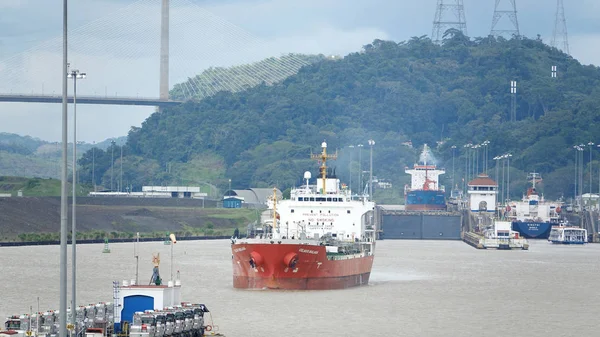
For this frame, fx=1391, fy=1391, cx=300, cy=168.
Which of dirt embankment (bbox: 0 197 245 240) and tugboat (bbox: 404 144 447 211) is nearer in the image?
dirt embankment (bbox: 0 197 245 240)

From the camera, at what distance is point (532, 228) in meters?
138

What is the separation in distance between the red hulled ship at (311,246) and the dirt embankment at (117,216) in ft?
148

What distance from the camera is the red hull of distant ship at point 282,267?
2272 inches

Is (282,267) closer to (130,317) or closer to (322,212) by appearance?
(322,212)

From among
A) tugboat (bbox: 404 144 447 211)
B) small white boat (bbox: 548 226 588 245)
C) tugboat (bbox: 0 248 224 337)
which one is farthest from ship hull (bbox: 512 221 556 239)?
tugboat (bbox: 0 248 224 337)

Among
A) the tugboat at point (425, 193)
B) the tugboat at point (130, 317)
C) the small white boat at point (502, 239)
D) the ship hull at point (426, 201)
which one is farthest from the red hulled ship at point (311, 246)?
the tugboat at point (425, 193)

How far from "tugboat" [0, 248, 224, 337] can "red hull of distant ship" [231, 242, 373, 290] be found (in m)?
18.7

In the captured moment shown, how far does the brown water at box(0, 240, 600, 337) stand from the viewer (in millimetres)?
46344

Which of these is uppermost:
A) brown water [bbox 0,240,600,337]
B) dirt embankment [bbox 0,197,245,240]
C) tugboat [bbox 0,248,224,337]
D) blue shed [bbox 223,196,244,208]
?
blue shed [bbox 223,196,244,208]

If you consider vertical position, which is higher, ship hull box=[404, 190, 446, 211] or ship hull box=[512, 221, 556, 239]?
ship hull box=[404, 190, 446, 211]

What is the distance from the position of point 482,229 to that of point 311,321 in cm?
9334

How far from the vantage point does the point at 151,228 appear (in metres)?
130

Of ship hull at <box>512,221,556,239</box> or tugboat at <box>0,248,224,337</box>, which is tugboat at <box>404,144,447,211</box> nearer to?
ship hull at <box>512,221,556,239</box>

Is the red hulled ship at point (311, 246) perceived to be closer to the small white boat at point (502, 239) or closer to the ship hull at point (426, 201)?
→ the small white boat at point (502, 239)
